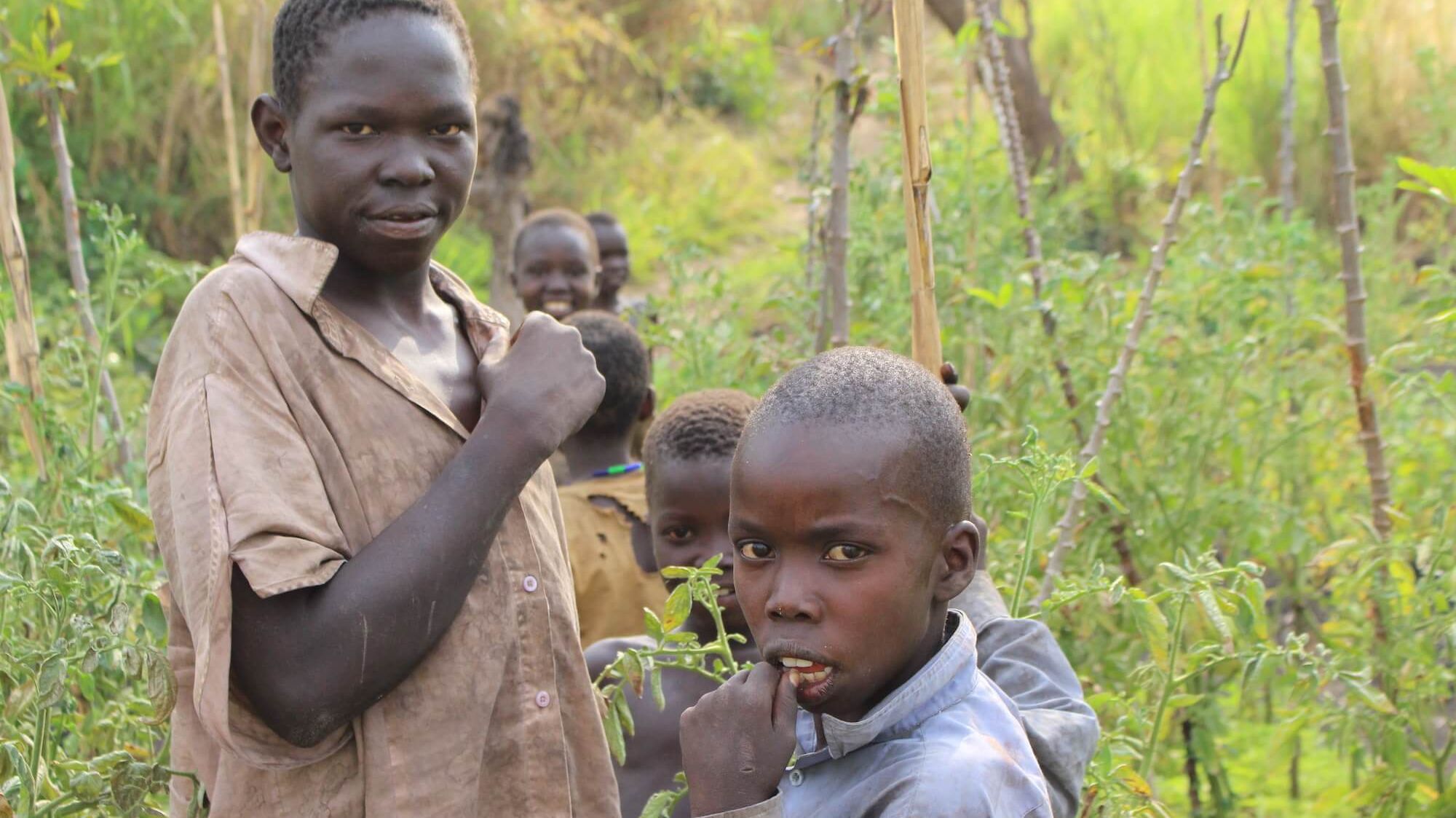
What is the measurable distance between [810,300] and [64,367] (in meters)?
1.57

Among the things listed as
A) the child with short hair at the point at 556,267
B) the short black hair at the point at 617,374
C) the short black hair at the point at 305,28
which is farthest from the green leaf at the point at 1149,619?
the child with short hair at the point at 556,267

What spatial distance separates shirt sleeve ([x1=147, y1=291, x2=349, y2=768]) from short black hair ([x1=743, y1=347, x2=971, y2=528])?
471 millimetres

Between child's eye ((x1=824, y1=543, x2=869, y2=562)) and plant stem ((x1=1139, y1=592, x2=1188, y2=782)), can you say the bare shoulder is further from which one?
child's eye ((x1=824, y1=543, x2=869, y2=562))

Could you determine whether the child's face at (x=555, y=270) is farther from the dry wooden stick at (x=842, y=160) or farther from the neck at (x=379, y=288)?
the neck at (x=379, y=288)

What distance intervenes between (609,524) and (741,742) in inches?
61.8

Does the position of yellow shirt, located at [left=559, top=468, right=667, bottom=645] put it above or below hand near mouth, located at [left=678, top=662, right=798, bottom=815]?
below

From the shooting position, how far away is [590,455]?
10.4 ft

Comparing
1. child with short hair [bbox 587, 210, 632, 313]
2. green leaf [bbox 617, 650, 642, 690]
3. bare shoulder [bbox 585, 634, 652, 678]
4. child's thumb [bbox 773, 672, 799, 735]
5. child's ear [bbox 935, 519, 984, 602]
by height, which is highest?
child's ear [bbox 935, 519, 984, 602]

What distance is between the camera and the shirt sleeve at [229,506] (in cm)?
144

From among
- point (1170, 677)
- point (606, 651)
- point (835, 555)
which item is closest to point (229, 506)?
point (835, 555)

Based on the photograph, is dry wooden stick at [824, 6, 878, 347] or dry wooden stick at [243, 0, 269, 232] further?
dry wooden stick at [243, 0, 269, 232]

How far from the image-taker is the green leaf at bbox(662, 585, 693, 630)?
1.70 meters

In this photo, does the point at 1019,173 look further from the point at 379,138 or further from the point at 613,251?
the point at 613,251

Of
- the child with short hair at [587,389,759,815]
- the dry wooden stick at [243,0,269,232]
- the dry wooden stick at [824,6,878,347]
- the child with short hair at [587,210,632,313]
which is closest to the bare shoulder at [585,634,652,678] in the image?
the child with short hair at [587,389,759,815]
